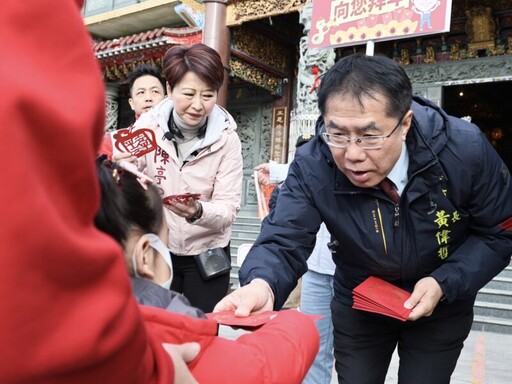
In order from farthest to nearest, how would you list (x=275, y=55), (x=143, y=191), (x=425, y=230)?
(x=275, y=55), (x=425, y=230), (x=143, y=191)

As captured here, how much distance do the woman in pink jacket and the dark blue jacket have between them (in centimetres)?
47

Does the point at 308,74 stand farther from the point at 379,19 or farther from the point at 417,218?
the point at 417,218

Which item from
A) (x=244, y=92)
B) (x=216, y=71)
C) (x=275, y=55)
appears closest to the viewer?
(x=216, y=71)

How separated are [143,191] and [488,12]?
24.8 ft

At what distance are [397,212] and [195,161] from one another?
3.02ft

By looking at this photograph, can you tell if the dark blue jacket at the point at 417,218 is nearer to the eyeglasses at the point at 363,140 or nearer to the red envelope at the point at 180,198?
the eyeglasses at the point at 363,140

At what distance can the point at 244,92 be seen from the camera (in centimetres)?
1016

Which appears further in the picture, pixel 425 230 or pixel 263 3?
pixel 263 3

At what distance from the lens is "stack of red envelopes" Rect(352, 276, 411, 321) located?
5.21 feet

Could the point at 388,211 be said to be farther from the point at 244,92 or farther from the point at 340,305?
the point at 244,92

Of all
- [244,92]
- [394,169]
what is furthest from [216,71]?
[244,92]

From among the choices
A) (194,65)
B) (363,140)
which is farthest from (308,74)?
(363,140)

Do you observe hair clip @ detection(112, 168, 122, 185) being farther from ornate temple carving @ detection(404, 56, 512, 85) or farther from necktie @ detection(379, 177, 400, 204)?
ornate temple carving @ detection(404, 56, 512, 85)

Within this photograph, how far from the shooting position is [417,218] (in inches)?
66.1
